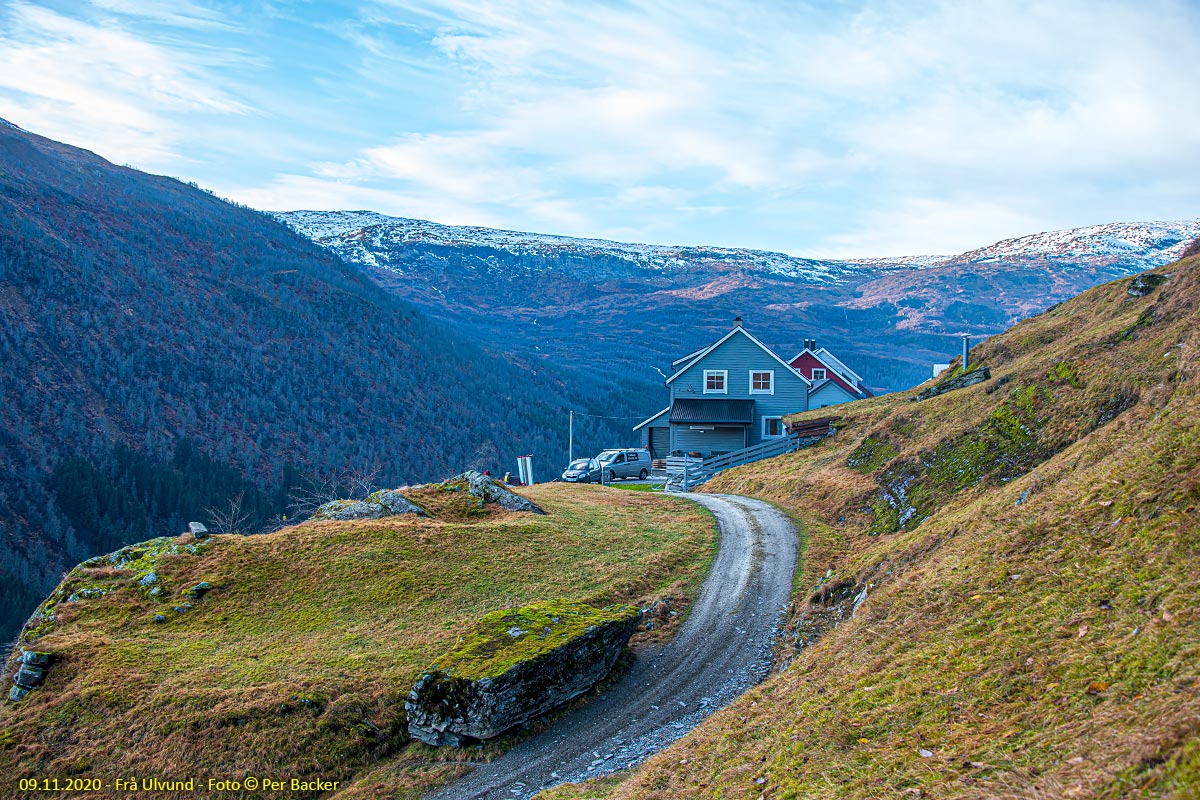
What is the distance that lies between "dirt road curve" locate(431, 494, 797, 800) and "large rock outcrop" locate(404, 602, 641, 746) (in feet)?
1.67

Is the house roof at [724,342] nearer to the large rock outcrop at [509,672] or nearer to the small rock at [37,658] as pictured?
the large rock outcrop at [509,672]

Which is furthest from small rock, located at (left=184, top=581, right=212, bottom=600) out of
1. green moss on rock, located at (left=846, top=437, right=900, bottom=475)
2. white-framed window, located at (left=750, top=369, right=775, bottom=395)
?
white-framed window, located at (left=750, top=369, right=775, bottom=395)

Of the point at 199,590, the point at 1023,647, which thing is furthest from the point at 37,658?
the point at 1023,647

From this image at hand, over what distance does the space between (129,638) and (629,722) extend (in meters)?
11.0

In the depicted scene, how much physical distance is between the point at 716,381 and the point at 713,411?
2370 millimetres

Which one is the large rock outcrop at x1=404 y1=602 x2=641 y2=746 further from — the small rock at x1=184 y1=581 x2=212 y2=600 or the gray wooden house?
the gray wooden house

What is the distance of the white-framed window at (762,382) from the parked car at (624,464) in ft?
29.1

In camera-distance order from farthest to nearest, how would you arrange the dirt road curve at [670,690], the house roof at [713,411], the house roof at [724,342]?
the house roof at [724,342]
the house roof at [713,411]
the dirt road curve at [670,690]

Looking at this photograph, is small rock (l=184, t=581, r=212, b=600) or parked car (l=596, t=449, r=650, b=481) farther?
parked car (l=596, t=449, r=650, b=481)

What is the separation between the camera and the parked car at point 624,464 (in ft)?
143

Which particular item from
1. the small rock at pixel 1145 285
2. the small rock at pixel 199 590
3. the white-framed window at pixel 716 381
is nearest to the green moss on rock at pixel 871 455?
the small rock at pixel 1145 285

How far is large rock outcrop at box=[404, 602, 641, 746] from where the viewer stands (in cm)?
1187

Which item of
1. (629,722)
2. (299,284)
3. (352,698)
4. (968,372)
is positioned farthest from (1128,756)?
(299,284)

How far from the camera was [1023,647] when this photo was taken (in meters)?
7.49
